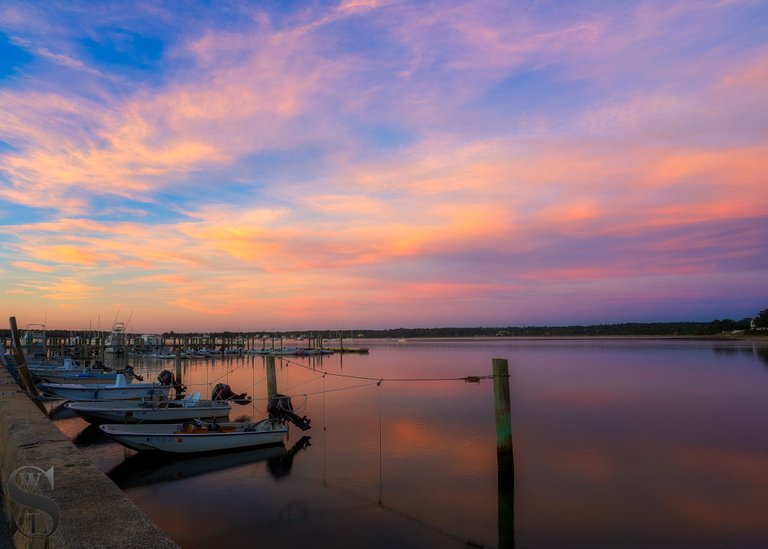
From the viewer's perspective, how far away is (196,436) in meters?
19.6

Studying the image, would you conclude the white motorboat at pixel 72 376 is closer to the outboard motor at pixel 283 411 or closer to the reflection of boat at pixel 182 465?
the outboard motor at pixel 283 411

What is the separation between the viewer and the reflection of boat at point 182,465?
1792cm

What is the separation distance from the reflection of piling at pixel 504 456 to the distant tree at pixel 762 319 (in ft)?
599

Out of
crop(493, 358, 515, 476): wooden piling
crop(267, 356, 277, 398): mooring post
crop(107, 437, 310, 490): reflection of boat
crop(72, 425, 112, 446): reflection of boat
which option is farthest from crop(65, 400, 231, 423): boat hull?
crop(493, 358, 515, 476): wooden piling

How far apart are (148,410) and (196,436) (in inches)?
226

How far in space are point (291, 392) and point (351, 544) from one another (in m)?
36.1

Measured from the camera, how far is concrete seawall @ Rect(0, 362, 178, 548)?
5621mm

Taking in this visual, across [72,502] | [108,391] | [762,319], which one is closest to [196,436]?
[72,502]

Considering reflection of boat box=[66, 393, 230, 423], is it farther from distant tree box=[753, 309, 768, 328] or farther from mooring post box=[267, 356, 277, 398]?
distant tree box=[753, 309, 768, 328]

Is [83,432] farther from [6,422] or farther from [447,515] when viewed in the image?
[447,515]

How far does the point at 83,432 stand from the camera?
24.5 m

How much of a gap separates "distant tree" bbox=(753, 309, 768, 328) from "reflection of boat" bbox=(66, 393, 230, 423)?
185 meters

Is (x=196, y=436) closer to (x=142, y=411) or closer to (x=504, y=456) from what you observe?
A: (x=142, y=411)

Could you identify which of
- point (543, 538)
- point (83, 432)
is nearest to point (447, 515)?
point (543, 538)
